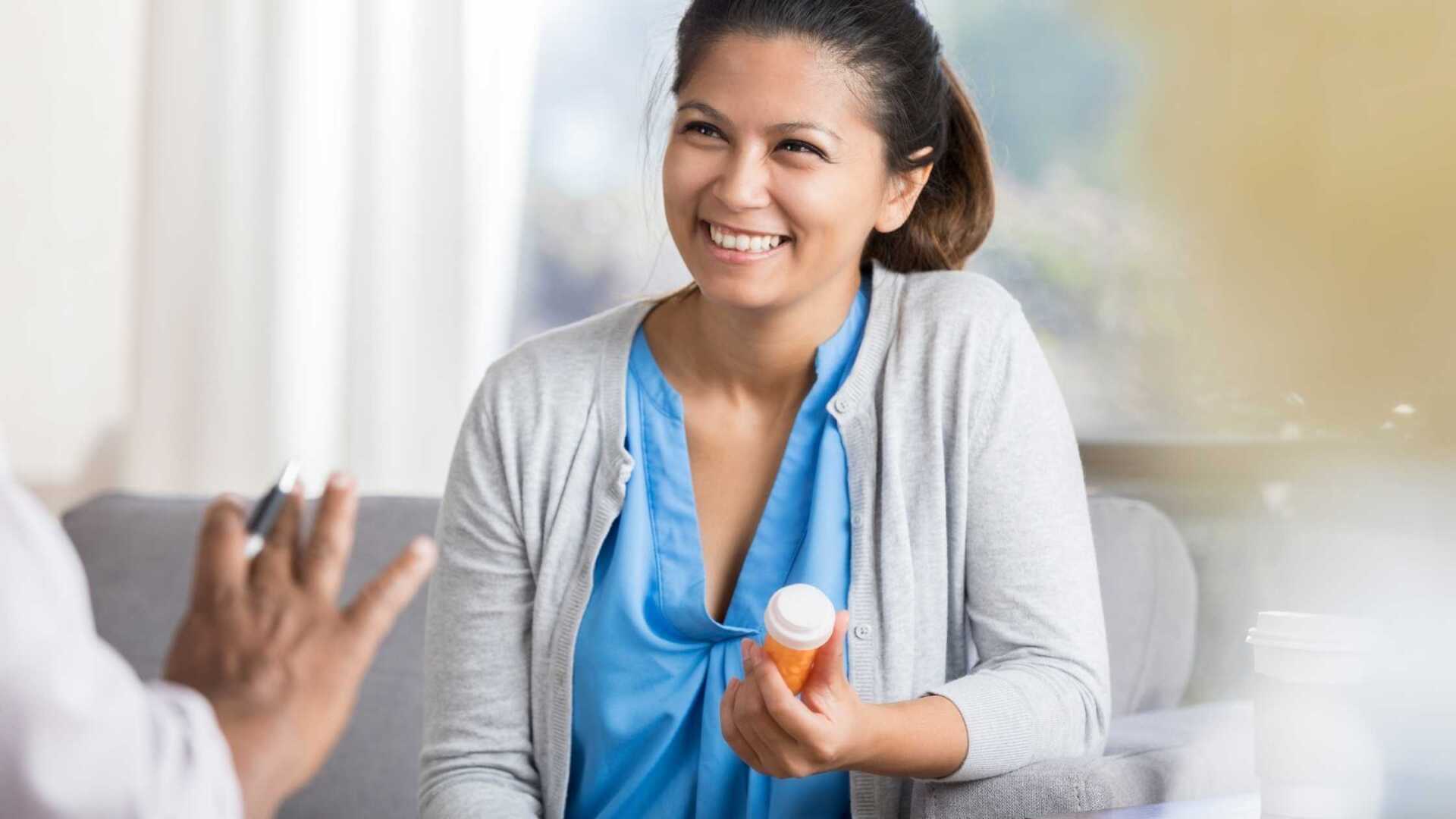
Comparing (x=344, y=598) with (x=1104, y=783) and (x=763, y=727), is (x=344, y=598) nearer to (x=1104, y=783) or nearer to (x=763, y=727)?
(x=763, y=727)

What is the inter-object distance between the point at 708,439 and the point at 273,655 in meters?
0.75

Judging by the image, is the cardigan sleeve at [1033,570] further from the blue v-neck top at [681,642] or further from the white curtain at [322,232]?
the white curtain at [322,232]

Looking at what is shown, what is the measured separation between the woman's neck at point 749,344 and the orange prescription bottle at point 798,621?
0.44 meters

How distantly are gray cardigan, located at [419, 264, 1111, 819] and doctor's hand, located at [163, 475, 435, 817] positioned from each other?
1.94 ft

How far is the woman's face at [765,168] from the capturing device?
126cm

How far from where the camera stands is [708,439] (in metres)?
1.39

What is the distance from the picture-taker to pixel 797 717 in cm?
99

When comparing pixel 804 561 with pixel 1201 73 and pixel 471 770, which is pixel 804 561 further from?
pixel 1201 73

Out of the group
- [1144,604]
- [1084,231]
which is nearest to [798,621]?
[1144,604]

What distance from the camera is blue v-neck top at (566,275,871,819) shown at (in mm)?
1272

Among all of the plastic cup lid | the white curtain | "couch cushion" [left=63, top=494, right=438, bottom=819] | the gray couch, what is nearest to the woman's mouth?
the plastic cup lid

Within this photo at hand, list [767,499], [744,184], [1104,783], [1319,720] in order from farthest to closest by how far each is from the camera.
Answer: [767,499]
[744,184]
[1104,783]
[1319,720]

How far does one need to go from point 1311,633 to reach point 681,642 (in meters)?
0.56

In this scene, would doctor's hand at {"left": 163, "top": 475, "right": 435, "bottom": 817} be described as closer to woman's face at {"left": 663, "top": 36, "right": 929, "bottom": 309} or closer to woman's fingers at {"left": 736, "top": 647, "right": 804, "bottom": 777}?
woman's fingers at {"left": 736, "top": 647, "right": 804, "bottom": 777}
